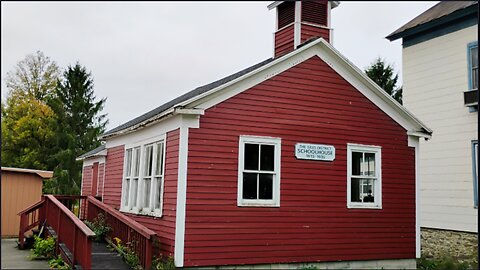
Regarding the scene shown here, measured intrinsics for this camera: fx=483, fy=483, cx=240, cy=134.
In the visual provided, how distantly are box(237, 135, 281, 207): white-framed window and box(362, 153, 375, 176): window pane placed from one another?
2370 millimetres

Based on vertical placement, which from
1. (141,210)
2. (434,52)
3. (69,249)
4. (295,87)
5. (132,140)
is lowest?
(69,249)

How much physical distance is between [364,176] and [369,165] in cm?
34

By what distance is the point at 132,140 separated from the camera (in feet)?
40.9

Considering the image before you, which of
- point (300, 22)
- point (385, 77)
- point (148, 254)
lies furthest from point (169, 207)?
point (385, 77)

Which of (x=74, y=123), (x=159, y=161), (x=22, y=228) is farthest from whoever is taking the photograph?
(x=74, y=123)

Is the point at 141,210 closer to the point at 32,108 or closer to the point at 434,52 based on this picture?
the point at 434,52

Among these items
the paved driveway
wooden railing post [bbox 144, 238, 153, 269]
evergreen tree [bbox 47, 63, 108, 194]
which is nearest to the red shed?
wooden railing post [bbox 144, 238, 153, 269]

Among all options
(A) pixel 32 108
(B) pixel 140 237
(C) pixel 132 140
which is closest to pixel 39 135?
(A) pixel 32 108

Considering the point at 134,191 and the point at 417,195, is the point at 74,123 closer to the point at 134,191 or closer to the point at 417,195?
the point at 134,191

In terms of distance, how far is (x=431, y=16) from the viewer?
1427cm

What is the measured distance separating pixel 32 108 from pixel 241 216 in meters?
30.4

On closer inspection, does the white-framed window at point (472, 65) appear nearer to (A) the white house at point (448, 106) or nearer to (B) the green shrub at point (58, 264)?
(A) the white house at point (448, 106)

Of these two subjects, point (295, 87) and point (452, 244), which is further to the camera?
point (452, 244)

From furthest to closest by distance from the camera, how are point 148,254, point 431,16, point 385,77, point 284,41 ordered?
point 385,77, point 431,16, point 284,41, point 148,254
